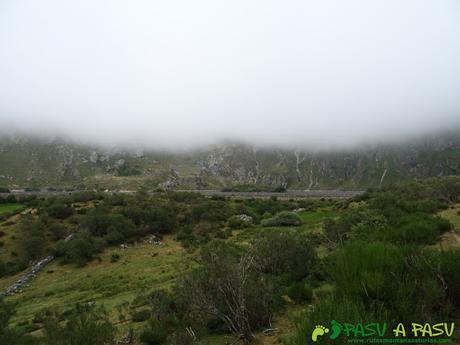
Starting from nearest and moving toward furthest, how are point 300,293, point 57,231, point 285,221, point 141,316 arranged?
point 300,293 → point 141,316 → point 57,231 → point 285,221

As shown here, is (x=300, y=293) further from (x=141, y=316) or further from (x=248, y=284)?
(x=141, y=316)

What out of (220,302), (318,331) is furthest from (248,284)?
(318,331)

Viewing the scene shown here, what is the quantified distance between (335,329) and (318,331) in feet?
0.83

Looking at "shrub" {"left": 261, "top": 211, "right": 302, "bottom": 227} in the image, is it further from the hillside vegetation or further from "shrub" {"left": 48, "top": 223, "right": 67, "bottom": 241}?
"shrub" {"left": 48, "top": 223, "right": 67, "bottom": 241}

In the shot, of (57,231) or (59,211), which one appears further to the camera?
(59,211)

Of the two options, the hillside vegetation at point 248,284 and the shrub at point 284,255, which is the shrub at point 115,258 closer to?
the hillside vegetation at point 248,284

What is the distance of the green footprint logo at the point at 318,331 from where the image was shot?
4.79 meters

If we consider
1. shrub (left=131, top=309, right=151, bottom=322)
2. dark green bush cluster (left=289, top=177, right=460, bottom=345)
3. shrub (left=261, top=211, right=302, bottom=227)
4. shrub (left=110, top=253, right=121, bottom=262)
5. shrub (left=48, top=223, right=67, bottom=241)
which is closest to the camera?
dark green bush cluster (left=289, top=177, right=460, bottom=345)

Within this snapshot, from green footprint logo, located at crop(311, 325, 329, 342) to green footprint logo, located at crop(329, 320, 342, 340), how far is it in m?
0.10

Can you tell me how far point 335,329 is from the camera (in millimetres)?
4844

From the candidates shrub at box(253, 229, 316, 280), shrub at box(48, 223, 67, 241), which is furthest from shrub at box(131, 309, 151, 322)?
shrub at box(48, 223, 67, 241)

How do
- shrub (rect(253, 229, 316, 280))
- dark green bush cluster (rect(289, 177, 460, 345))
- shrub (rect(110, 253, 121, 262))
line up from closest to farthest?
dark green bush cluster (rect(289, 177, 460, 345)) → shrub (rect(253, 229, 316, 280)) → shrub (rect(110, 253, 121, 262))

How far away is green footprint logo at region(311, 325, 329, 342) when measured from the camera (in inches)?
188

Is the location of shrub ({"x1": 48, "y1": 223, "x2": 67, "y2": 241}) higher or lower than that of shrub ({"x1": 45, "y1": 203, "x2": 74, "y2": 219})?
lower
